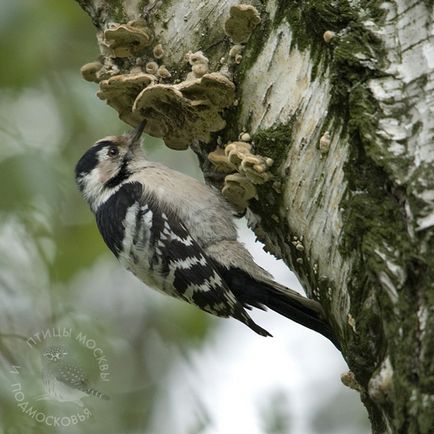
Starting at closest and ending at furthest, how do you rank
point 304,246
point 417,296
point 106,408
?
point 417,296 < point 304,246 < point 106,408

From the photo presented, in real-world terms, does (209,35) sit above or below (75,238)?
above

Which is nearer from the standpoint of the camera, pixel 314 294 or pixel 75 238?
pixel 314 294

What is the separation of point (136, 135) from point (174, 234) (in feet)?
1.88

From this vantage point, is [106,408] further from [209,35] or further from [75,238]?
[209,35]

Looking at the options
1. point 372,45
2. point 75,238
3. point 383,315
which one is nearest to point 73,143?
point 75,238

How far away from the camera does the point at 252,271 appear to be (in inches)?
179

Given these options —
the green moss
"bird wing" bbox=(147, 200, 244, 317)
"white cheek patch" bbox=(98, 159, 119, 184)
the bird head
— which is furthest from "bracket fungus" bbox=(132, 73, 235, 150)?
"white cheek patch" bbox=(98, 159, 119, 184)

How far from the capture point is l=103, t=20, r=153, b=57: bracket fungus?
3.88m

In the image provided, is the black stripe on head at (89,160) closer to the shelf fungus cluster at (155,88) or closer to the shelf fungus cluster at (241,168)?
the shelf fungus cluster at (155,88)

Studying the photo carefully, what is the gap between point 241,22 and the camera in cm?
351

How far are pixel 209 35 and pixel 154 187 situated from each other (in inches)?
48.6

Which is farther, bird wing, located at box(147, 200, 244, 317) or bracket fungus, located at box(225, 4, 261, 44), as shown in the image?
bird wing, located at box(147, 200, 244, 317)

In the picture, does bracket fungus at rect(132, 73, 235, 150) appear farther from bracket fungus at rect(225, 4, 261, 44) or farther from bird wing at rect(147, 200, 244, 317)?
bird wing at rect(147, 200, 244, 317)

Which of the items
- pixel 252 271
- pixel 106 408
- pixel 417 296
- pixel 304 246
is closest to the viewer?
pixel 417 296
